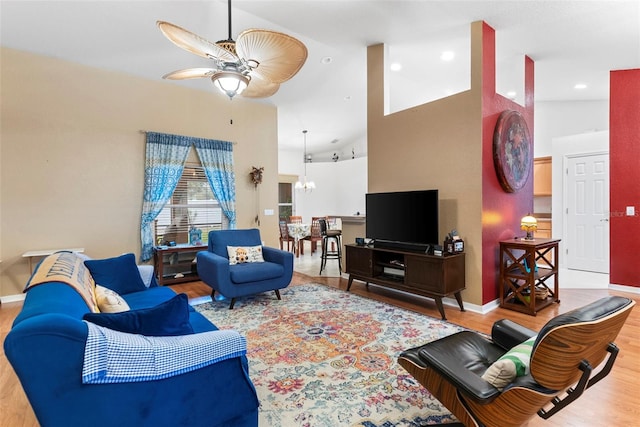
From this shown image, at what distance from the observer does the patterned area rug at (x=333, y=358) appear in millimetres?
1860

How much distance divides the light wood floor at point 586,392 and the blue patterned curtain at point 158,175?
67.4 inches

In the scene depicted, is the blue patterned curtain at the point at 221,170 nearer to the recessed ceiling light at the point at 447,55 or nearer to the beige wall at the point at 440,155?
the beige wall at the point at 440,155

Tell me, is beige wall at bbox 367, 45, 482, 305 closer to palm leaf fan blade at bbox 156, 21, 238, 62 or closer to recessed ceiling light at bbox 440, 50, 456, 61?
recessed ceiling light at bbox 440, 50, 456, 61

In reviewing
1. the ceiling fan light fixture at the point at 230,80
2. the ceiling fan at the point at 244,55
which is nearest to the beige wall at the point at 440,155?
the ceiling fan at the point at 244,55

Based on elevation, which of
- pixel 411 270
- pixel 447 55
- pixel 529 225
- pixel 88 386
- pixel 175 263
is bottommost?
pixel 175 263

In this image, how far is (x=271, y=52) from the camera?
2.31 metres

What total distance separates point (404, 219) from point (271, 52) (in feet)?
7.98

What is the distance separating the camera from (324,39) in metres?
4.13

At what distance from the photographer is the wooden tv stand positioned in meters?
3.37

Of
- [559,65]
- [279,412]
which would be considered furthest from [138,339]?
[559,65]

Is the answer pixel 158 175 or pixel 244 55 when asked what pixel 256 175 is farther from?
pixel 244 55

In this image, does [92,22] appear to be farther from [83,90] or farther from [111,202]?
[111,202]

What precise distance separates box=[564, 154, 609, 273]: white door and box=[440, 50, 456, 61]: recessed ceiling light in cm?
310

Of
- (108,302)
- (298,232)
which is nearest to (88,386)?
(108,302)
